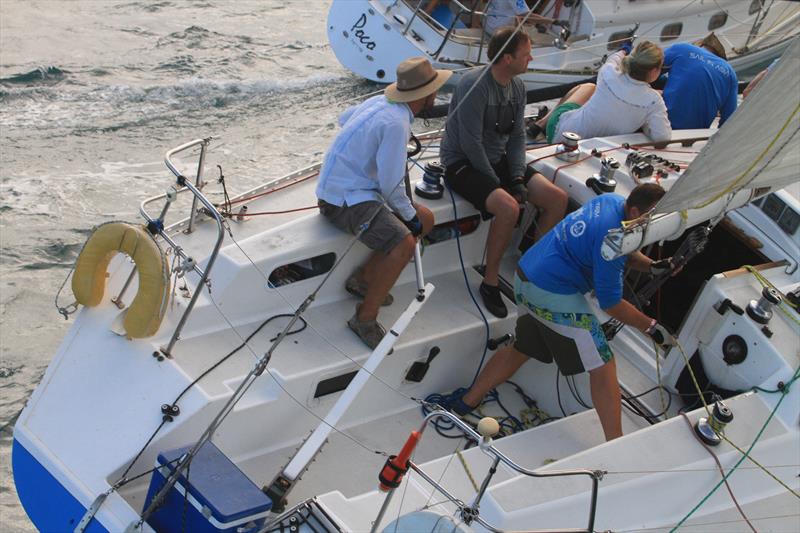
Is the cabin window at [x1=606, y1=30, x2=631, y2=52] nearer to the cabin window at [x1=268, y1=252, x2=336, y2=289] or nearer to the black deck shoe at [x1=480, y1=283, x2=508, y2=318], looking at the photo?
the black deck shoe at [x1=480, y1=283, x2=508, y2=318]

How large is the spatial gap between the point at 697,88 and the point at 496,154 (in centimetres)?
182

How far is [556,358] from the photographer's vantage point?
14.6 feet

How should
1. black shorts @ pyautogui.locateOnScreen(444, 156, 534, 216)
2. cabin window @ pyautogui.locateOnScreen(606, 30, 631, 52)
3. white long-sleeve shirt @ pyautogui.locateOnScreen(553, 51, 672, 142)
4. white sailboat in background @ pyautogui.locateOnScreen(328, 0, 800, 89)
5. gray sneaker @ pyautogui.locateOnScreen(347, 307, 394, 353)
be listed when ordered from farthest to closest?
cabin window @ pyautogui.locateOnScreen(606, 30, 631, 52) < white sailboat in background @ pyautogui.locateOnScreen(328, 0, 800, 89) < white long-sleeve shirt @ pyautogui.locateOnScreen(553, 51, 672, 142) < black shorts @ pyautogui.locateOnScreen(444, 156, 534, 216) < gray sneaker @ pyautogui.locateOnScreen(347, 307, 394, 353)

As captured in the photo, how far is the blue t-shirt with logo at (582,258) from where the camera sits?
13.3 ft

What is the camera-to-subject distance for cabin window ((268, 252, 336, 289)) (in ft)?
15.6

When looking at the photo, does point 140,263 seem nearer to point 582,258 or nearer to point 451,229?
point 451,229

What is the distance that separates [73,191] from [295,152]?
2.43 metres

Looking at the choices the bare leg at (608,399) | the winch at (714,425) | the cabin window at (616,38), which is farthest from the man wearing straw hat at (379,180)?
the cabin window at (616,38)

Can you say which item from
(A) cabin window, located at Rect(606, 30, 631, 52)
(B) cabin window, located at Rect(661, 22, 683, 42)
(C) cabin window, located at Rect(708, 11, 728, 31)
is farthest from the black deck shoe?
(C) cabin window, located at Rect(708, 11, 728, 31)

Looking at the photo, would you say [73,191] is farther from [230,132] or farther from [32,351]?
[32,351]

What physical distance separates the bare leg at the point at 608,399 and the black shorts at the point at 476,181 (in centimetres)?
118

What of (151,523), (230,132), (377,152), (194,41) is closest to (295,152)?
(230,132)

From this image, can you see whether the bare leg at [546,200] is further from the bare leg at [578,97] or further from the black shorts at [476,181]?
the bare leg at [578,97]

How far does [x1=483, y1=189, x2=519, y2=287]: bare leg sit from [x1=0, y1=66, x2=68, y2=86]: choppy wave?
7.83 m
